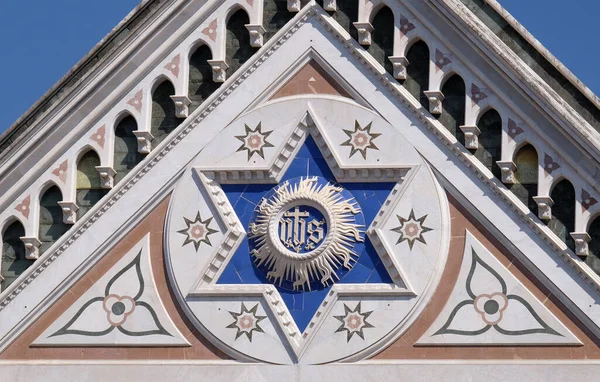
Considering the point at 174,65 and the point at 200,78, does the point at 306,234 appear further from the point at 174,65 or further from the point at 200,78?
the point at 174,65

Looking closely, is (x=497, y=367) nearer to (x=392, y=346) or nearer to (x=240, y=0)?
(x=392, y=346)

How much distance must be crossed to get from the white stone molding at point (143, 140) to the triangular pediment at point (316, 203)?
0.03 meters

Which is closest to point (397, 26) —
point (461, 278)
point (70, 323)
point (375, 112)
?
point (375, 112)

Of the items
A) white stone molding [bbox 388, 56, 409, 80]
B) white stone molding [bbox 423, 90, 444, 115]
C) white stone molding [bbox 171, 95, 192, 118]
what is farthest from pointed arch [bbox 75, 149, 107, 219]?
white stone molding [bbox 423, 90, 444, 115]

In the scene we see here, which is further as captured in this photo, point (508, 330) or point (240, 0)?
point (240, 0)

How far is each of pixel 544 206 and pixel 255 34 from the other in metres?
4.16

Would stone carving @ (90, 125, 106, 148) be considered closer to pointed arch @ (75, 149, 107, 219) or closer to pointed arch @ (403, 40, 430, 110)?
pointed arch @ (75, 149, 107, 219)

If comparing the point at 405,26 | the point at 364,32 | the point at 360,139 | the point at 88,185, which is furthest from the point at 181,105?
the point at 405,26

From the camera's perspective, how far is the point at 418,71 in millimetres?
28922

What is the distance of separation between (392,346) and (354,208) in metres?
1.73

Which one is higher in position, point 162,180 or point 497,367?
point 162,180

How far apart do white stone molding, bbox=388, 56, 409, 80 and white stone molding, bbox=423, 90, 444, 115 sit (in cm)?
41

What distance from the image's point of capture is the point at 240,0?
29688mm

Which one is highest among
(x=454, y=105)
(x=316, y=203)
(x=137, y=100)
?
(x=454, y=105)
